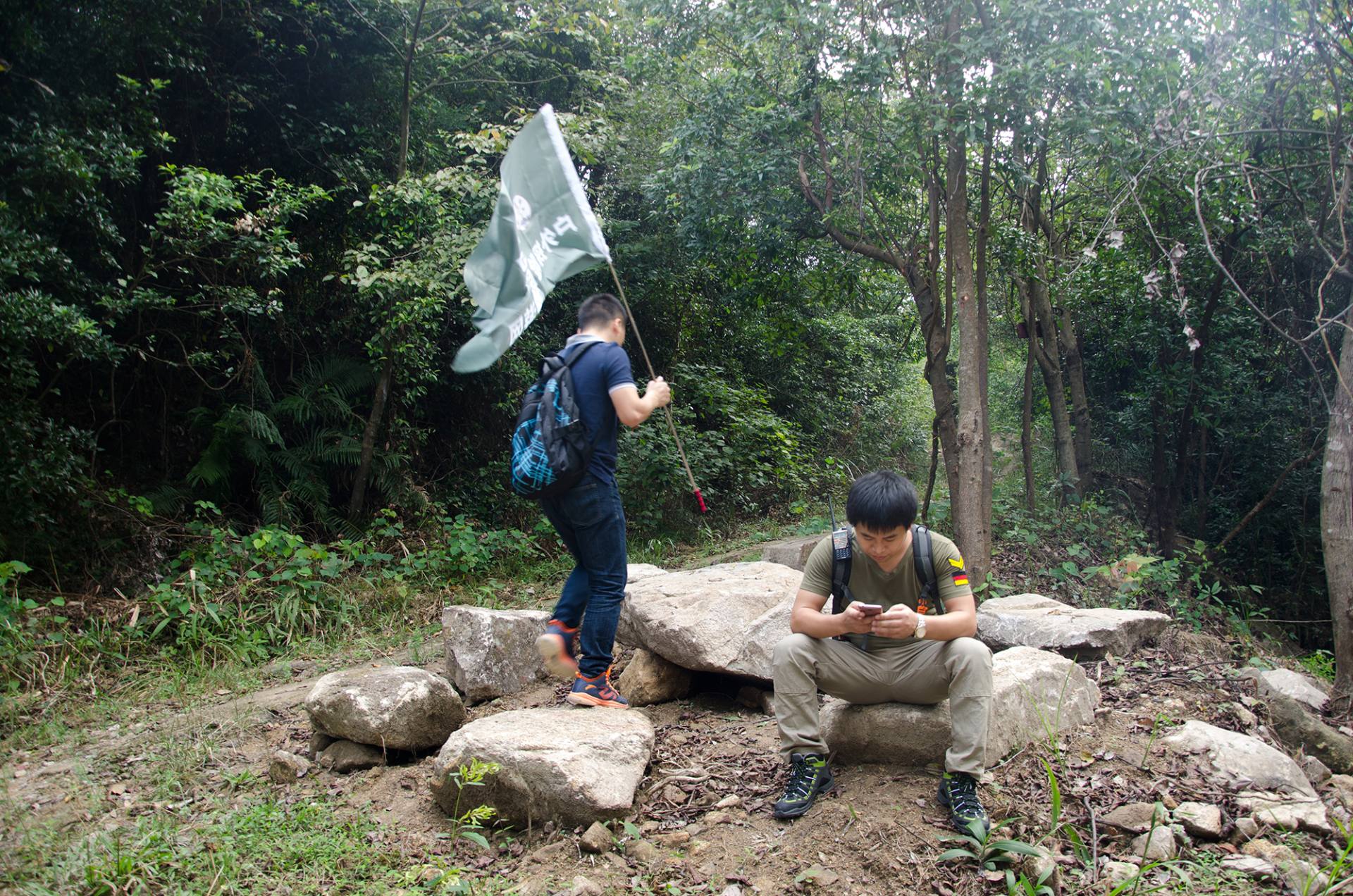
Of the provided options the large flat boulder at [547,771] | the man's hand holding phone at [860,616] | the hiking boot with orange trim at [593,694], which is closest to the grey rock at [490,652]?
the hiking boot with orange trim at [593,694]

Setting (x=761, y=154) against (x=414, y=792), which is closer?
(x=414, y=792)

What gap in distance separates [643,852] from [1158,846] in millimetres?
1647

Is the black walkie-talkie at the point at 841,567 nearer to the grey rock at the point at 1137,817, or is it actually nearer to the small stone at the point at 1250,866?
the grey rock at the point at 1137,817

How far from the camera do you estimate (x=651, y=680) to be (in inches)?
167

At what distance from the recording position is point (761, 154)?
7.79 metres

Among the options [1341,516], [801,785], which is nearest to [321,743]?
[801,785]

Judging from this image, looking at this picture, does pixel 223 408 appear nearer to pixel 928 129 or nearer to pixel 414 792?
pixel 414 792

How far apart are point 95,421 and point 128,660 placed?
281 centimetres

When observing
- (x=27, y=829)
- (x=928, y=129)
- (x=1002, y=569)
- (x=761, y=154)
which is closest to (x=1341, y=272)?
(x=928, y=129)

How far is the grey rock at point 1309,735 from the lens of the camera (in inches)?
150

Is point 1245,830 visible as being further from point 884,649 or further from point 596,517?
point 596,517

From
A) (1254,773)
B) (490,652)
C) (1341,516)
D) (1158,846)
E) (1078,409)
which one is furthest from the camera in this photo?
(1078,409)

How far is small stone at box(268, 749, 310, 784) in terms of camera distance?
3615mm

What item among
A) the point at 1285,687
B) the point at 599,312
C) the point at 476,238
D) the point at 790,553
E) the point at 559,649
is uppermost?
the point at 476,238
